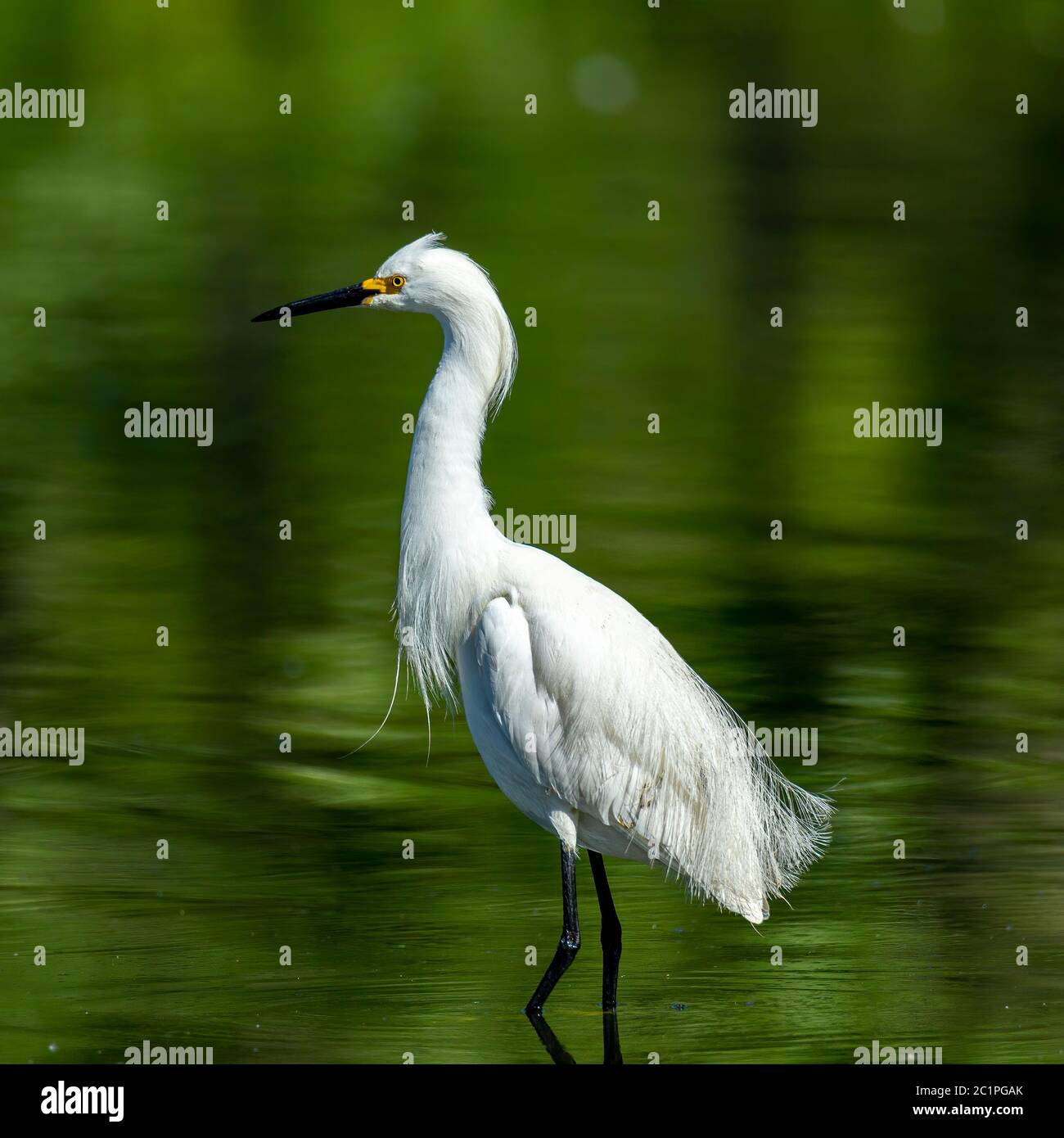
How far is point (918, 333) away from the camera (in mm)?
14812

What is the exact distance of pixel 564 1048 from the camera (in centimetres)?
470

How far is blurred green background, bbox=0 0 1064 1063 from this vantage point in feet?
17.4

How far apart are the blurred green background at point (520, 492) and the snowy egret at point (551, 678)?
0.39 m

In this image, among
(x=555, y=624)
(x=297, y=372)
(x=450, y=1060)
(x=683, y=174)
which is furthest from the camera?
(x=683, y=174)

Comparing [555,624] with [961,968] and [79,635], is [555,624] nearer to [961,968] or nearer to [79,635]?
[961,968]

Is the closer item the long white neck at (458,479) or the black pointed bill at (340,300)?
the long white neck at (458,479)

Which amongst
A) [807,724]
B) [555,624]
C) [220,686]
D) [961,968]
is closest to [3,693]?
[220,686]

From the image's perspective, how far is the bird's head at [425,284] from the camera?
16.7 feet

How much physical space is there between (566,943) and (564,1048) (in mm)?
326

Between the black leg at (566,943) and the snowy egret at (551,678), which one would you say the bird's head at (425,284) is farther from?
the black leg at (566,943)

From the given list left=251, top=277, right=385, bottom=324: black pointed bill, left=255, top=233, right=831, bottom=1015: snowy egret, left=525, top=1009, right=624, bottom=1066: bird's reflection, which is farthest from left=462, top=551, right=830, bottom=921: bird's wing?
left=251, top=277, right=385, bottom=324: black pointed bill

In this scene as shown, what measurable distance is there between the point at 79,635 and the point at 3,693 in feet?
3.31

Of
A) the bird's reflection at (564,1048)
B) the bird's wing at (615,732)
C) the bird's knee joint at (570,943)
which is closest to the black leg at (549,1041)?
the bird's reflection at (564,1048)

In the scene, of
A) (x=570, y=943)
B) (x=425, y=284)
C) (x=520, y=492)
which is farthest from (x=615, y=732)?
(x=520, y=492)
